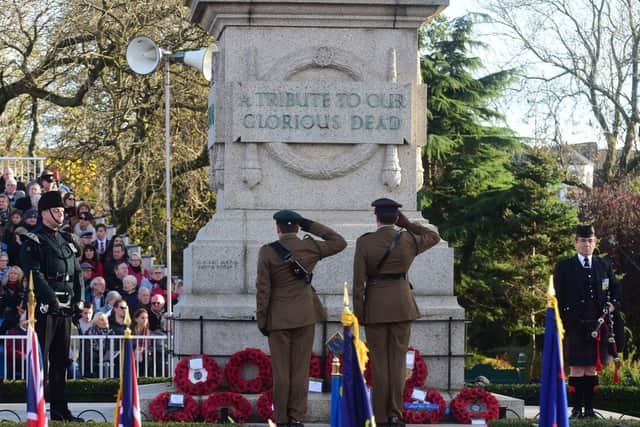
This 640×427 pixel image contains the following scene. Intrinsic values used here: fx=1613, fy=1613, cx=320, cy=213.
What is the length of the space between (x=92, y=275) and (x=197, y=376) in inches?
286

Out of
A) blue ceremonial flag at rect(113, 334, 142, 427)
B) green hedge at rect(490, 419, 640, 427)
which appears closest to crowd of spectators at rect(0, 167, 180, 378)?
green hedge at rect(490, 419, 640, 427)

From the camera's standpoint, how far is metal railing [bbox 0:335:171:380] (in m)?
18.3

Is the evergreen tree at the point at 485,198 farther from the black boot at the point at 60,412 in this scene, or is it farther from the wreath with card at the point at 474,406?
the black boot at the point at 60,412

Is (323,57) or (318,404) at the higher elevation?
(323,57)

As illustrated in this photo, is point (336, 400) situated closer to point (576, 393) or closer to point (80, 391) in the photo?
point (576, 393)

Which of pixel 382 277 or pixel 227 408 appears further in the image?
pixel 227 408

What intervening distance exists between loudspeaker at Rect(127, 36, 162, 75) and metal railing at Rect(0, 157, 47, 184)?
5.27 metres

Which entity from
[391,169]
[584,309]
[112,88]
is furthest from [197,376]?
[112,88]

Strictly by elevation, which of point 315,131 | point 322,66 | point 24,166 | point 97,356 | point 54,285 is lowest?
point 97,356

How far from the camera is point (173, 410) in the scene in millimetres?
→ 13586

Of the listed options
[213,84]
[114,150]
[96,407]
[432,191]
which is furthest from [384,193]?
[432,191]

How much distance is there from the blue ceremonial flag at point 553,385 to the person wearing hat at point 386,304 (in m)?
3.54

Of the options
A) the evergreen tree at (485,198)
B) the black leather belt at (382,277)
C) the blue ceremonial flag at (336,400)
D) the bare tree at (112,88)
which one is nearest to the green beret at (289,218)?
the black leather belt at (382,277)

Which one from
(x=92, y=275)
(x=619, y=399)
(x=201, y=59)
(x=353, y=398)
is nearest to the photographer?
(x=353, y=398)
